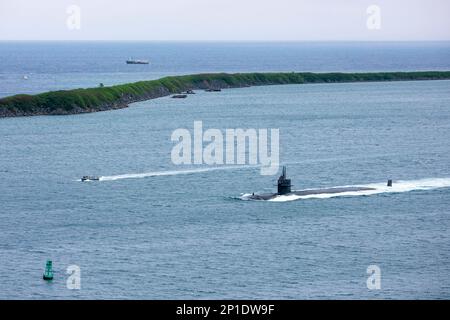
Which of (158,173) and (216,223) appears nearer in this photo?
(216,223)

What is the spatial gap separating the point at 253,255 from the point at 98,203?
2524cm

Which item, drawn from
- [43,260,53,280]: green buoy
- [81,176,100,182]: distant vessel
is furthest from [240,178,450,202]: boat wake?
[43,260,53,280]: green buoy

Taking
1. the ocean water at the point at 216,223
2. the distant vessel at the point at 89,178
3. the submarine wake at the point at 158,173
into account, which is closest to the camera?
the ocean water at the point at 216,223

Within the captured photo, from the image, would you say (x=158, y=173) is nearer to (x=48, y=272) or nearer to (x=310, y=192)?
(x=310, y=192)

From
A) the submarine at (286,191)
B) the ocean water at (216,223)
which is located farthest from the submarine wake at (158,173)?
the submarine at (286,191)

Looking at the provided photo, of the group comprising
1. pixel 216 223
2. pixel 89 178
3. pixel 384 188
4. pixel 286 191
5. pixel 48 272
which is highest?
pixel 89 178

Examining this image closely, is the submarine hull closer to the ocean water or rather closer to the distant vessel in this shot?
the ocean water

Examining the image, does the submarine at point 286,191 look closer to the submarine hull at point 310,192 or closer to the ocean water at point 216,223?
the submarine hull at point 310,192

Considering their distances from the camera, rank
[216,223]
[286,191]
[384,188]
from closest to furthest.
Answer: [216,223] < [286,191] < [384,188]

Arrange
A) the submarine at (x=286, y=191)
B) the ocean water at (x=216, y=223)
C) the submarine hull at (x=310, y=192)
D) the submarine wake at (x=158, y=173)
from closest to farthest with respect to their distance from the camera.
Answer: the ocean water at (x=216, y=223) < the submarine hull at (x=310, y=192) < the submarine at (x=286, y=191) < the submarine wake at (x=158, y=173)

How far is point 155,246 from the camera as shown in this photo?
272 feet

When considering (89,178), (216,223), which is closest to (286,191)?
(216,223)

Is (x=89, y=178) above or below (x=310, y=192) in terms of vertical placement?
above
